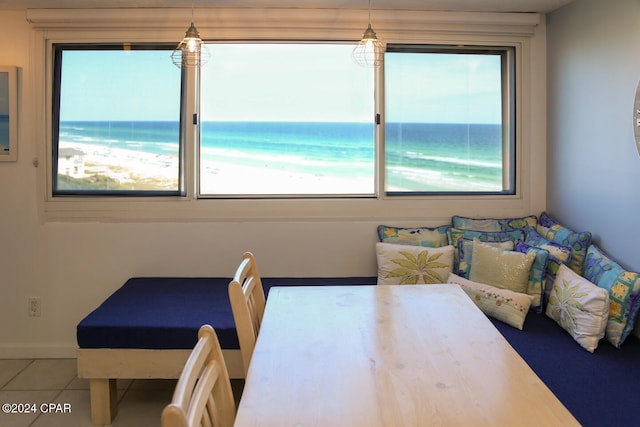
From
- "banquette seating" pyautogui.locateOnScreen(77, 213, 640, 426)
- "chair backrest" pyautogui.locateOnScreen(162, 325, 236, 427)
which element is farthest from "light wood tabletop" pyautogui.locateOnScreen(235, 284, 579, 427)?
"banquette seating" pyautogui.locateOnScreen(77, 213, 640, 426)

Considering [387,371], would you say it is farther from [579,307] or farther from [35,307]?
[35,307]

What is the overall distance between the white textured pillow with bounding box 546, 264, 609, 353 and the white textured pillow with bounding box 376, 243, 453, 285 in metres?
0.59

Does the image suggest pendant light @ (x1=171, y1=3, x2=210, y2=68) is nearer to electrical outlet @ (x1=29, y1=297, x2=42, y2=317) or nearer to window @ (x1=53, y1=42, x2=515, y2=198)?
window @ (x1=53, y1=42, x2=515, y2=198)

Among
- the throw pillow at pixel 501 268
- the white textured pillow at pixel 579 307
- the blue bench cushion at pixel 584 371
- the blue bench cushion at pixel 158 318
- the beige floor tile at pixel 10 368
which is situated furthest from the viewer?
the beige floor tile at pixel 10 368

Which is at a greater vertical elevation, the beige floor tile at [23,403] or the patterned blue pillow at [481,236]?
the patterned blue pillow at [481,236]

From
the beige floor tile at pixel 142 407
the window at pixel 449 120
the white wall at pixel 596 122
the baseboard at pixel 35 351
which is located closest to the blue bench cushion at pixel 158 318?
the beige floor tile at pixel 142 407

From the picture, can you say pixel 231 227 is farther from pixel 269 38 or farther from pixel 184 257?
pixel 269 38

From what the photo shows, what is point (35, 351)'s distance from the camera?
3281mm

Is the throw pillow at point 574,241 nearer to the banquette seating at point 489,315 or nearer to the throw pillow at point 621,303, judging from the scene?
the banquette seating at point 489,315

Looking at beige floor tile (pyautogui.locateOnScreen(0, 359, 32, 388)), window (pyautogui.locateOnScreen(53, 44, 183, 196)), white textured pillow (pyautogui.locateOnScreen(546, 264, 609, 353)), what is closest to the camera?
white textured pillow (pyautogui.locateOnScreen(546, 264, 609, 353))

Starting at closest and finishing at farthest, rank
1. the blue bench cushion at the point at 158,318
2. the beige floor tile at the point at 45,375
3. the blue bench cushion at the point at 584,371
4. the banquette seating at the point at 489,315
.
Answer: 1. the blue bench cushion at the point at 584,371
2. the banquette seating at the point at 489,315
3. the blue bench cushion at the point at 158,318
4. the beige floor tile at the point at 45,375

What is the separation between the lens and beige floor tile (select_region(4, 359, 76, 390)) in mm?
2889

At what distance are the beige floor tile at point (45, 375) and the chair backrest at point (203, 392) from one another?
201 cm

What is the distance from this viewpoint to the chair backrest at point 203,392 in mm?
939
